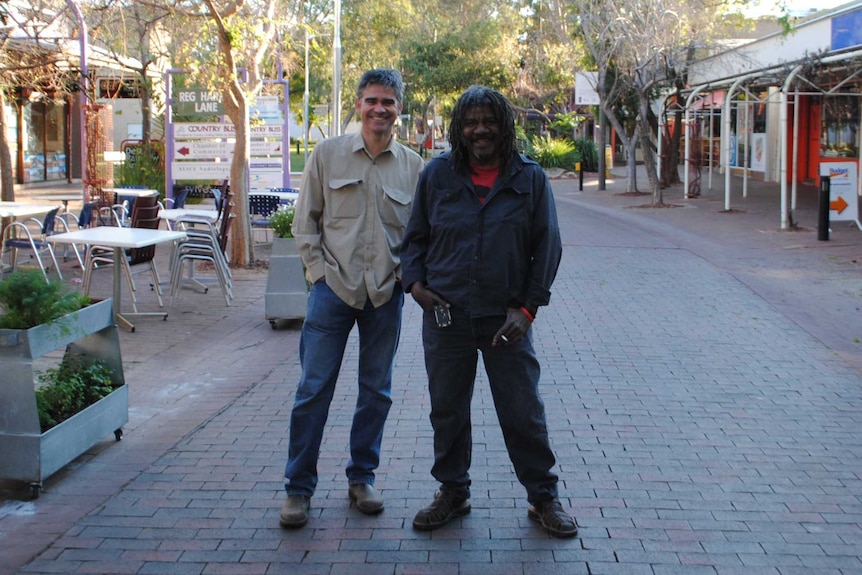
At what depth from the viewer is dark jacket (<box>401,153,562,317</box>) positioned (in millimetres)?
4016

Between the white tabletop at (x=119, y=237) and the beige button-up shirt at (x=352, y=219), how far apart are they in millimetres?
4411

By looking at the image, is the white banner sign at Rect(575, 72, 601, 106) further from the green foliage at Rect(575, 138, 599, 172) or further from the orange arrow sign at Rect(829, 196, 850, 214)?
the orange arrow sign at Rect(829, 196, 850, 214)

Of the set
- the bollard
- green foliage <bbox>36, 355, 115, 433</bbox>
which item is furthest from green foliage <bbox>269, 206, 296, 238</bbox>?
the bollard

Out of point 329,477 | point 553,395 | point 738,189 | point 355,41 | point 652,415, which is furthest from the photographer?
point 355,41

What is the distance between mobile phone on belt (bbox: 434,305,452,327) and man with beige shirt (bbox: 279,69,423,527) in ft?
1.17

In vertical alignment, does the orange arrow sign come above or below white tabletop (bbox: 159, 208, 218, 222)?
above

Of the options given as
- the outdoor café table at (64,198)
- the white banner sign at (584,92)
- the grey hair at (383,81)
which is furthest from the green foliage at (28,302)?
the white banner sign at (584,92)

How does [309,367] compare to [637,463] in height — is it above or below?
above

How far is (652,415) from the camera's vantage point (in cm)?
627

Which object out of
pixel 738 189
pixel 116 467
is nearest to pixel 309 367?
pixel 116 467

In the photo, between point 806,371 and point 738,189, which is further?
point 738,189

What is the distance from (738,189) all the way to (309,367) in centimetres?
2568

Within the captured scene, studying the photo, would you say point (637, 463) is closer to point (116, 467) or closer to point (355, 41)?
point (116, 467)

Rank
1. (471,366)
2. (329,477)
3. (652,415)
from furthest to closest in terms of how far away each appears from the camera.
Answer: (652,415), (329,477), (471,366)
